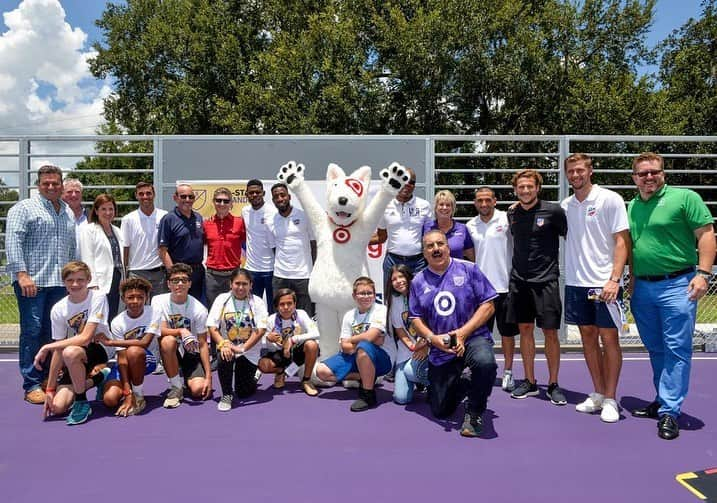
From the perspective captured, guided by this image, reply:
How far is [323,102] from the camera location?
46.9 feet

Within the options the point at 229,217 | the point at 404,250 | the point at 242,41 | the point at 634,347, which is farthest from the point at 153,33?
the point at 634,347

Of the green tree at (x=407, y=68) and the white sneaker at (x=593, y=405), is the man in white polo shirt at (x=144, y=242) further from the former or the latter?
the green tree at (x=407, y=68)

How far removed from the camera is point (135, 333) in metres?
4.53

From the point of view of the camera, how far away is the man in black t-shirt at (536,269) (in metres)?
4.55

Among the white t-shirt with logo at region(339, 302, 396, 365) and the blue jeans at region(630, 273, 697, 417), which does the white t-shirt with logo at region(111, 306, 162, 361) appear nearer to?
the white t-shirt with logo at region(339, 302, 396, 365)

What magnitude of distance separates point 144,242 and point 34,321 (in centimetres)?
129

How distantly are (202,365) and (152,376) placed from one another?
3.41ft

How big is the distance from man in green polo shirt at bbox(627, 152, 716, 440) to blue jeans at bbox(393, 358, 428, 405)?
1717 mm

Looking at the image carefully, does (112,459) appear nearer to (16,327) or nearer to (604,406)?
(604,406)

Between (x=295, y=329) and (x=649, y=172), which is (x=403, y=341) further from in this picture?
(x=649, y=172)

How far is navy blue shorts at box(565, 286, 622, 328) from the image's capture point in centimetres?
418

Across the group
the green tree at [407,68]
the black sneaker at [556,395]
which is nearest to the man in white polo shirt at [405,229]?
the black sneaker at [556,395]

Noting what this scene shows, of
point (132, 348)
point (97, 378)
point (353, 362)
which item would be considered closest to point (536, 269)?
point (353, 362)

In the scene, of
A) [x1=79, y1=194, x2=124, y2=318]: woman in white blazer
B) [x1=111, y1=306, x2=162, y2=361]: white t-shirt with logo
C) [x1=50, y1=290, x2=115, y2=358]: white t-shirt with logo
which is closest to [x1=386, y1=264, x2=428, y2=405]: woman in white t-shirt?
[x1=111, y1=306, x2=162, y2=361]: white t-shirt with logo
